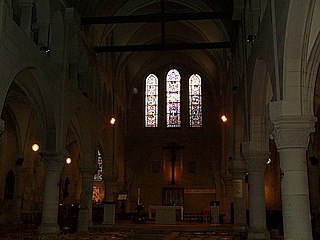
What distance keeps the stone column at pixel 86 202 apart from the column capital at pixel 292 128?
13.3 meters

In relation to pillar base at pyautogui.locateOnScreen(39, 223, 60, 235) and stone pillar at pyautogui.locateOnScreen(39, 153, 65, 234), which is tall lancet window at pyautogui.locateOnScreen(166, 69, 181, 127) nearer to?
stone pillar at pyautogui.locateOnScreen(39, 153, 65, 234)

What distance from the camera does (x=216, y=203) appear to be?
25.3 meters

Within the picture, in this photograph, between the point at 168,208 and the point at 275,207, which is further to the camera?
the point at 275,207

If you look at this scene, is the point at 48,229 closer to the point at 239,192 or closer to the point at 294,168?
the point at 239,192

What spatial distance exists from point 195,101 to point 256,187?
20212 mm

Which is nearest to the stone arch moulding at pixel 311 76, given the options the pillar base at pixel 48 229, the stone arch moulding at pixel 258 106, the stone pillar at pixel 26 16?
the stone arch moulding at pixel 258 106

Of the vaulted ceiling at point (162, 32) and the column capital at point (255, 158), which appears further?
the vaulted ceiling at point (162, 32)

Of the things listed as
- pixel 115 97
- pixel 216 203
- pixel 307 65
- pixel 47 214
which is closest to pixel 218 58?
pixel 115 97

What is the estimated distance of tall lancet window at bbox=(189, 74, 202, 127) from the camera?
35.4 m

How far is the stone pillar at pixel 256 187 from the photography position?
15.6 meters

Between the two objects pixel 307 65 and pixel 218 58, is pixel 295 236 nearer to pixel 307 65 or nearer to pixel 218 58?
pixel 307 65

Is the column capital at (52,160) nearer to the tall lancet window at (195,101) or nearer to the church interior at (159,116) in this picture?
the church interior at (159,116)

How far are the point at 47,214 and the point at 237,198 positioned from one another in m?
9.11

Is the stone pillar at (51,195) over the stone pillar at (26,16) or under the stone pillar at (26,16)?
under
